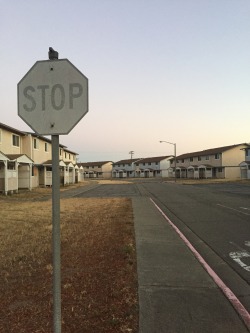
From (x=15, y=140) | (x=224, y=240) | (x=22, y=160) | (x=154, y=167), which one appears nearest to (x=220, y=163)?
(x=154, y=167)

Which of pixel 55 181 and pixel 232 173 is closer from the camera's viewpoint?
pixel 55 181

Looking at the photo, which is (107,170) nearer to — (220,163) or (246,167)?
(220,163)

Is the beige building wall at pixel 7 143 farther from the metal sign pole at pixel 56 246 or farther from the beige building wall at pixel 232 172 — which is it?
the beige building wall at pixel 232 172

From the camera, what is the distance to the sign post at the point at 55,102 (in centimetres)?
318

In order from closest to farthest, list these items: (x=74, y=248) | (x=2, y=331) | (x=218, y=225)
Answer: (x=2, y=331) < (x=74, y=248) < (x=218, y=225)

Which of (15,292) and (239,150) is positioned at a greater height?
(239,150)

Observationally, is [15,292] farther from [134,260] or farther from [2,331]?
[134,260]

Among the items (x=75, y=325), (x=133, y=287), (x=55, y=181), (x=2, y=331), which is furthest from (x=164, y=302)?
(x=55, y=181)

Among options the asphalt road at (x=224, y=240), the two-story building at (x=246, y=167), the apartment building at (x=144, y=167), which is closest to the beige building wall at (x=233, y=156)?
the two-story building at (x=246, y=167)

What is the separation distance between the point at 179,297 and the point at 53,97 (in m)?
3.34

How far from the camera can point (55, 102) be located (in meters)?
3.20

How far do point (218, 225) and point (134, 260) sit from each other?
19.9 feet

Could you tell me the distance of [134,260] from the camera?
282 inches

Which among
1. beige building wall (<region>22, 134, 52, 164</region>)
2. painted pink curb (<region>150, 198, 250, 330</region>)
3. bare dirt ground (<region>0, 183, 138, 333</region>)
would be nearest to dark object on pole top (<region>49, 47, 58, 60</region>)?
bare dirt ground (<region>0, 183, 138, 333</region>)
